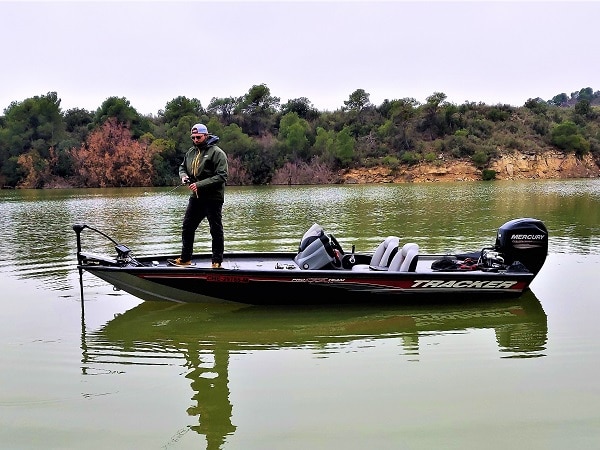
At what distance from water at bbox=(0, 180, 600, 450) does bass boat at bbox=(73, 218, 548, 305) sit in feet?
0.73

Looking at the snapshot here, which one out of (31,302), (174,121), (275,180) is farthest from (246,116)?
(31,302)

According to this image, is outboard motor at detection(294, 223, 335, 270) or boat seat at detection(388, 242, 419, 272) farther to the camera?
outboard motor at detection(294, 223, 335, 270)

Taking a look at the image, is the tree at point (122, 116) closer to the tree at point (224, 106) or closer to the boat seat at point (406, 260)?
the tree at point (224, 106)

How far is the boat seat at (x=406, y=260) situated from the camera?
25.2 feet

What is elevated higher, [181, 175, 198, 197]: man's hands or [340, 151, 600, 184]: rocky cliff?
[340, 151, 600, 184]: rocky cliff

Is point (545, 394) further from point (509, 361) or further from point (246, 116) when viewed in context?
point (246, 116)

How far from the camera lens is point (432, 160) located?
2484 inches

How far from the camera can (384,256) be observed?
8234 mm

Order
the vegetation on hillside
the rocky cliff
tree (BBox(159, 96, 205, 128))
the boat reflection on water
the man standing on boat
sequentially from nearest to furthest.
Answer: the boat reflection on water < the man standing on boat < the rocky cliff < the vegetation on hillside < tree (BBox(159, 96, 205, 128))

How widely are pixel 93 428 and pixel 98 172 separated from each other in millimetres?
62715

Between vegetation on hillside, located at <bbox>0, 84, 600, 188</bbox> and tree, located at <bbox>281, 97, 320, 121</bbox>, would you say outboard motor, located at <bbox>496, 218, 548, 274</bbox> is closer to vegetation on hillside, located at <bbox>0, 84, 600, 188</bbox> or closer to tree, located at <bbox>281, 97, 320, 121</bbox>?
vegetation on hillside, located at <bbox>0, 84, 600, 188</bbox>

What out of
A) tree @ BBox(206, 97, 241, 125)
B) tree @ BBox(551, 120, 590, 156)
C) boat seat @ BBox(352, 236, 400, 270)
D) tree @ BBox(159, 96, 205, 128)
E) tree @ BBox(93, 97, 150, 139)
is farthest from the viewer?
tree @ BBox(206, 97, 241, 125)

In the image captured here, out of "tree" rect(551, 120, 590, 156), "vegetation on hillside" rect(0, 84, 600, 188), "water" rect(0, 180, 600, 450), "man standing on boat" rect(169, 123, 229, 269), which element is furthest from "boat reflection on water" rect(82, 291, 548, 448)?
"tree" rect(551, 120, 590, 156)

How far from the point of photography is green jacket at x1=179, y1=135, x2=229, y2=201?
7.67 meters
